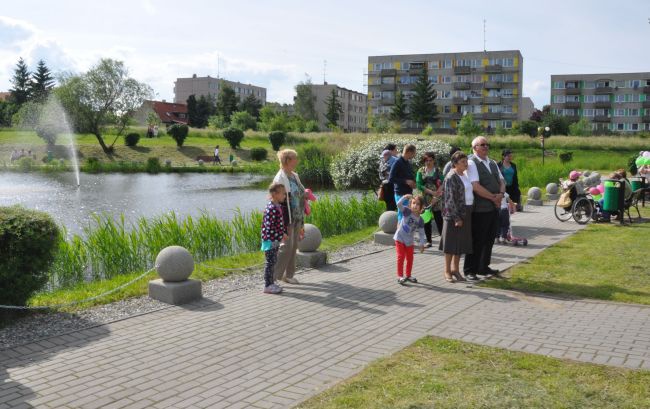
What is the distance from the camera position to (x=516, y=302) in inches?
298

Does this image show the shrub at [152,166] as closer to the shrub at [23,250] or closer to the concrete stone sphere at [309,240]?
the concrete stone sphere at [309,240]

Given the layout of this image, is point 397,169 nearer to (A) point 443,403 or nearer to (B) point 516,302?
(B) point 516,302

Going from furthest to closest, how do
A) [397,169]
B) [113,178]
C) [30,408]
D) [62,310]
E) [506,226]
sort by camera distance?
[113,178]
[506,226]
[397,169]
[62,310]
[30,408]

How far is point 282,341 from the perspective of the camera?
5.98 meters

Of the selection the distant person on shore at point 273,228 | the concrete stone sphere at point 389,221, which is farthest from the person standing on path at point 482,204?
the concrete stone sphere at point 389,221

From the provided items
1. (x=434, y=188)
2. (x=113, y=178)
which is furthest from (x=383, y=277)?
(x=113, y=178)

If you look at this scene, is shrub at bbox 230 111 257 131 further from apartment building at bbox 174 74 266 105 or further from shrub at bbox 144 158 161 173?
apartment building at bbox 174 74 266 105

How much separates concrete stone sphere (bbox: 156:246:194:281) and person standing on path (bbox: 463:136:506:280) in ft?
13.4

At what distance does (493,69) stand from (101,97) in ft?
234

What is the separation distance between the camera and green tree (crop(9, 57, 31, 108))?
A: 291 ft

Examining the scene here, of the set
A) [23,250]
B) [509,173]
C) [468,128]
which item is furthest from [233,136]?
[23,250]

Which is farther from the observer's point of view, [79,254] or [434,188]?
[434,188]

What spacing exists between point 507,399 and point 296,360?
1867 mm

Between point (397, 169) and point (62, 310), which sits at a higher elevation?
point (397, 169)
